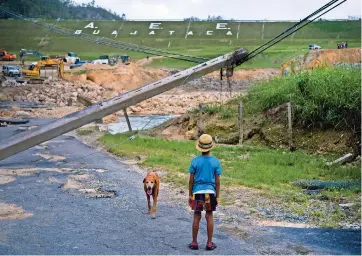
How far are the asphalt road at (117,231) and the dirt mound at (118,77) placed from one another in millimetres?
36999

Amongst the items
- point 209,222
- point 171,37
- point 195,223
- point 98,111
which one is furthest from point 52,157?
point 171,37

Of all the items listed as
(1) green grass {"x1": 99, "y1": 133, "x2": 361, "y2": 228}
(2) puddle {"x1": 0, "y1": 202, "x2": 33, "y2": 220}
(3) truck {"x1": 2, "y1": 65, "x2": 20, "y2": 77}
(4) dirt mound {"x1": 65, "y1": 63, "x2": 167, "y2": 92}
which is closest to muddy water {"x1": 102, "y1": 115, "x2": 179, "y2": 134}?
(1) green grass {"x1": 99, "y1": 133, "x2": 361, "y2": 228}

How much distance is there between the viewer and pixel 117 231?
916cm

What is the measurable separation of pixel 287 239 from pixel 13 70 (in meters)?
48.3

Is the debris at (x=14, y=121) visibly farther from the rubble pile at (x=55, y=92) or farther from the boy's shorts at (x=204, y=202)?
the boy's shorts at (x=204, y=202)

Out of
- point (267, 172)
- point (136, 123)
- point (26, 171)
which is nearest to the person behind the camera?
point (267, 172)

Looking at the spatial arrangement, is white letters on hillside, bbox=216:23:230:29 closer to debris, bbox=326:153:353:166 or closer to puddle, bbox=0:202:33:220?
debris, bbox=326:153:353:166

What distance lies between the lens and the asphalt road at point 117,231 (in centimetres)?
822

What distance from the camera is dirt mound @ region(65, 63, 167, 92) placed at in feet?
164

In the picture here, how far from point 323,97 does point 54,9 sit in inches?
3489

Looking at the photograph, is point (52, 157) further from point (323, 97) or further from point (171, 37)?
point (171, 37)

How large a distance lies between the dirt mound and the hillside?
20.7 metres

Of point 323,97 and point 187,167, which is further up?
point 323,97

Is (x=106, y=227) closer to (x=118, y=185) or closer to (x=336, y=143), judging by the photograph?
(x=118, y=185)
